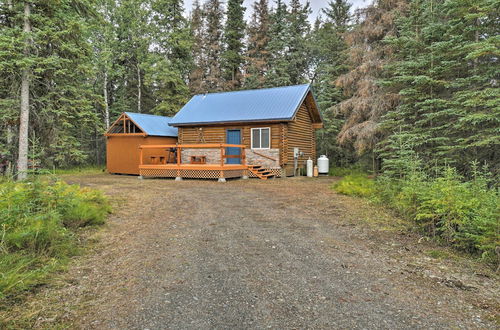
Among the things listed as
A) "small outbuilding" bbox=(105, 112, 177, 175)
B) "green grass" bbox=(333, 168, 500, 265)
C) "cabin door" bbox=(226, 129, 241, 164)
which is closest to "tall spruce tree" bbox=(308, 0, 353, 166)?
"cabin door" bbox=(226, 129, 241, 164)

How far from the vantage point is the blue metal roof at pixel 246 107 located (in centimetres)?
1572

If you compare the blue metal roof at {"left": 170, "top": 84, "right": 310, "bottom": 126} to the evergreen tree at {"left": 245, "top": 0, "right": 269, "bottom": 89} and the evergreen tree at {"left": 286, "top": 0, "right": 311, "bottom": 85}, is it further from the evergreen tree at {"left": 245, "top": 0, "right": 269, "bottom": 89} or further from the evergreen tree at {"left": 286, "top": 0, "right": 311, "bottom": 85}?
the evergreen tree at {"left": 286, "top": 0, "right": 311, "bottom": 85}

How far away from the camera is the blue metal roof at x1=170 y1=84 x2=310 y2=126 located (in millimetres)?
15720

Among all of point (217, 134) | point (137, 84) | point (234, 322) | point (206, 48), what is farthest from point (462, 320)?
point (206, 48)

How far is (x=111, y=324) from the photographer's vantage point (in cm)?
250

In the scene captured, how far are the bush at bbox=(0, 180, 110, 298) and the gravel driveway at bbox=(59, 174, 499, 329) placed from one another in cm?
43

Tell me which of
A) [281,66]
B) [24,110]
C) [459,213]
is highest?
[281,66]

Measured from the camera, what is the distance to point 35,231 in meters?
3.87

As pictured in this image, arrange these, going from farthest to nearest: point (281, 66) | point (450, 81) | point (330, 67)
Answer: point (281, 66) → point (330, 67) → point (450, 81)

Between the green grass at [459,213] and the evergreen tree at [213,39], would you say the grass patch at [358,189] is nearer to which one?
the green grass at [459,213]

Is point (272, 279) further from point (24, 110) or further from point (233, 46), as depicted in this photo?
point (233, 46)

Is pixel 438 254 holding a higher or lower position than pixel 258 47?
lower

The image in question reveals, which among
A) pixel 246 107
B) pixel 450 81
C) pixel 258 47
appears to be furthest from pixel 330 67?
pixel 450 81

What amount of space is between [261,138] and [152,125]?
23.8ft
